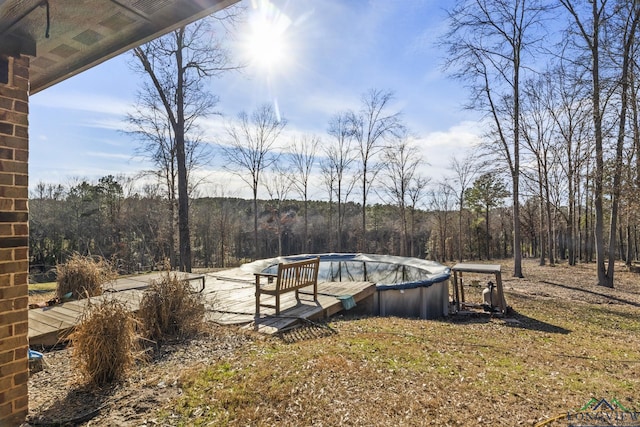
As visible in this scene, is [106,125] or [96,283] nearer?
[96,283]

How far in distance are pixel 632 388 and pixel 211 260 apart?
36.0 m

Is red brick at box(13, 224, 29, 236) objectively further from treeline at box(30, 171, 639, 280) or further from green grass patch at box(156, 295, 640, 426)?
treeline at box(30, 171, 639, 280)

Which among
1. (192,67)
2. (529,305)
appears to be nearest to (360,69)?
(192,67)

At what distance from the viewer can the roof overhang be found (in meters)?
1.67

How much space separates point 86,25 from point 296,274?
4.49 m

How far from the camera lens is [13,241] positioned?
2018 millimetres

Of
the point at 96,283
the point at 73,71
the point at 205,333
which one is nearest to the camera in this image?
the point at 73,71

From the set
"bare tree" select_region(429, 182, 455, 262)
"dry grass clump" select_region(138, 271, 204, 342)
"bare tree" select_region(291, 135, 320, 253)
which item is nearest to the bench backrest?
"dry grass clump" select_region(138, 271, 204, 342)

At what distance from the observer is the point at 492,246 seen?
3391 cm

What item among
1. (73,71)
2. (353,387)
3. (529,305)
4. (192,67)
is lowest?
(529,305)

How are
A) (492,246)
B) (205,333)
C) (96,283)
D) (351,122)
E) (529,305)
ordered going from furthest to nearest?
1. (492,246)
2. (351,122)
3. (529,305)
4. (96,283)
5. (205,333)

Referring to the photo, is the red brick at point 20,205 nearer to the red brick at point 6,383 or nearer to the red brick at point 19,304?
the red brick at point 19,304

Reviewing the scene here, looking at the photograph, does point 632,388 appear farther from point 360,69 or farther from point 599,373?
point 360,69

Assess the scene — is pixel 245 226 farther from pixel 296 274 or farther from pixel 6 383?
pixel 6 383
